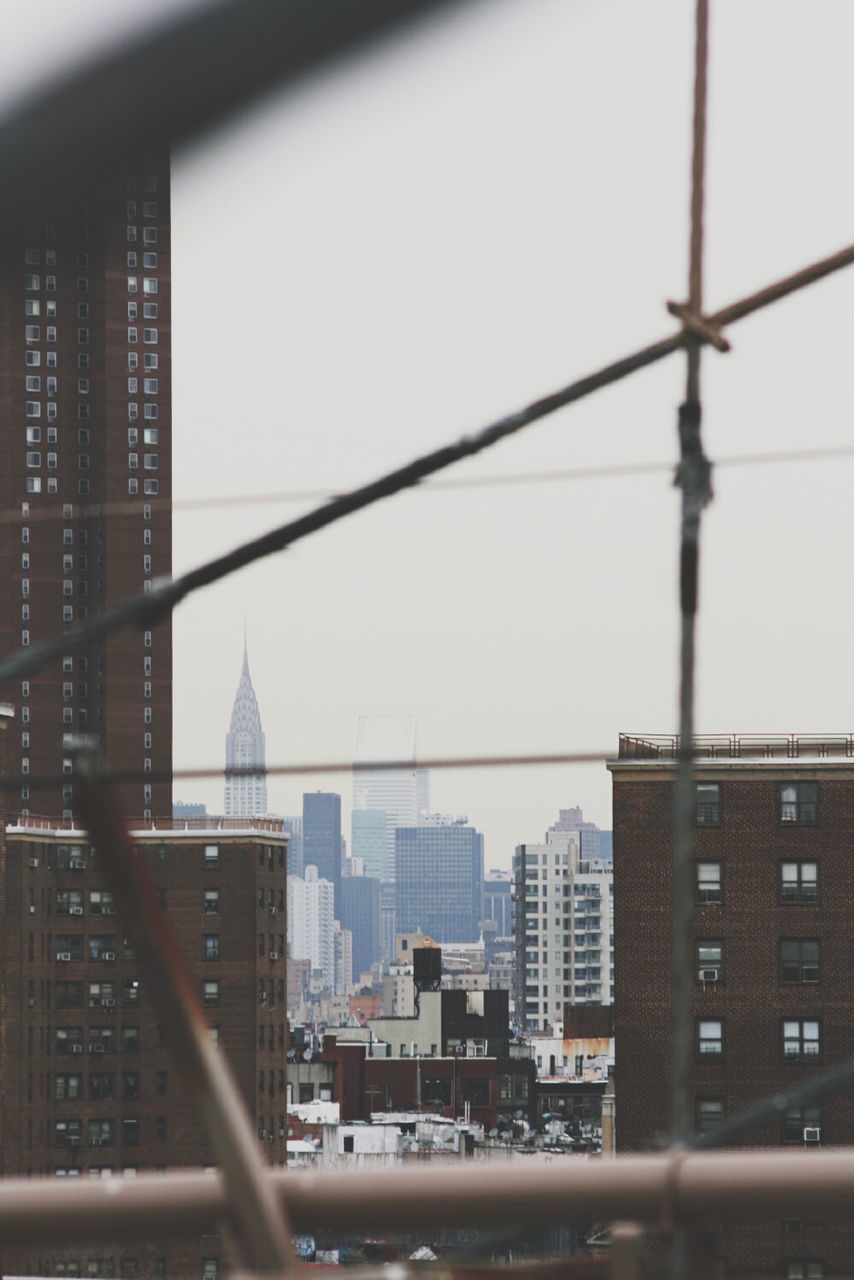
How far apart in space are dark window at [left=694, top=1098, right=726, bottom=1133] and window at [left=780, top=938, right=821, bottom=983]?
9.73ft

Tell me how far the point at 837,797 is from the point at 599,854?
98355 millimetres

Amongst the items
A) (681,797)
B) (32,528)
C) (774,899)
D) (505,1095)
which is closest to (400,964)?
(32,528)

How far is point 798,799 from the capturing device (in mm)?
35406

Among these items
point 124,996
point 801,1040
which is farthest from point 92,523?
point 801,1040

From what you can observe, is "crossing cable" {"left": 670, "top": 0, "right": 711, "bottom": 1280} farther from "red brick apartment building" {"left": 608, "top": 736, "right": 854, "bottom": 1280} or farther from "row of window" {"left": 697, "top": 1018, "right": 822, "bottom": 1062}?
"row of window" {"left": 697, "top": 1018, "right": 822, "bottom": 1062}

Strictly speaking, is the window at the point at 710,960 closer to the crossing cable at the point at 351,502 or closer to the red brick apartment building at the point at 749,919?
the red brick apartment building at the point at 749,919

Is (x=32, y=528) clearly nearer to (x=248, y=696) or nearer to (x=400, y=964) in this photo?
(x=400, y=964)

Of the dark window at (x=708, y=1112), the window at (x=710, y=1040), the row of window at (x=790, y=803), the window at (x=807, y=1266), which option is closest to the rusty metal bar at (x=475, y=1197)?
the window at (x=807, y=1266)

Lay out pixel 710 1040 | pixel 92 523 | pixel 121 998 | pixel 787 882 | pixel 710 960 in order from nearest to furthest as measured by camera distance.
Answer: pixel 710 1040, pixel 710 960, pixel 787 882, pixel 121 998, pixel 92 523

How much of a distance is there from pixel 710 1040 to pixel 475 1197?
114 feet

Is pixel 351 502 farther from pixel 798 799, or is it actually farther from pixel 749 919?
pixel 749 919

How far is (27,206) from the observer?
126cm

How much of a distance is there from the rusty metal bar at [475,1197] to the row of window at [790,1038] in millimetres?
34419

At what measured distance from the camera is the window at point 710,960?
1396 inches
